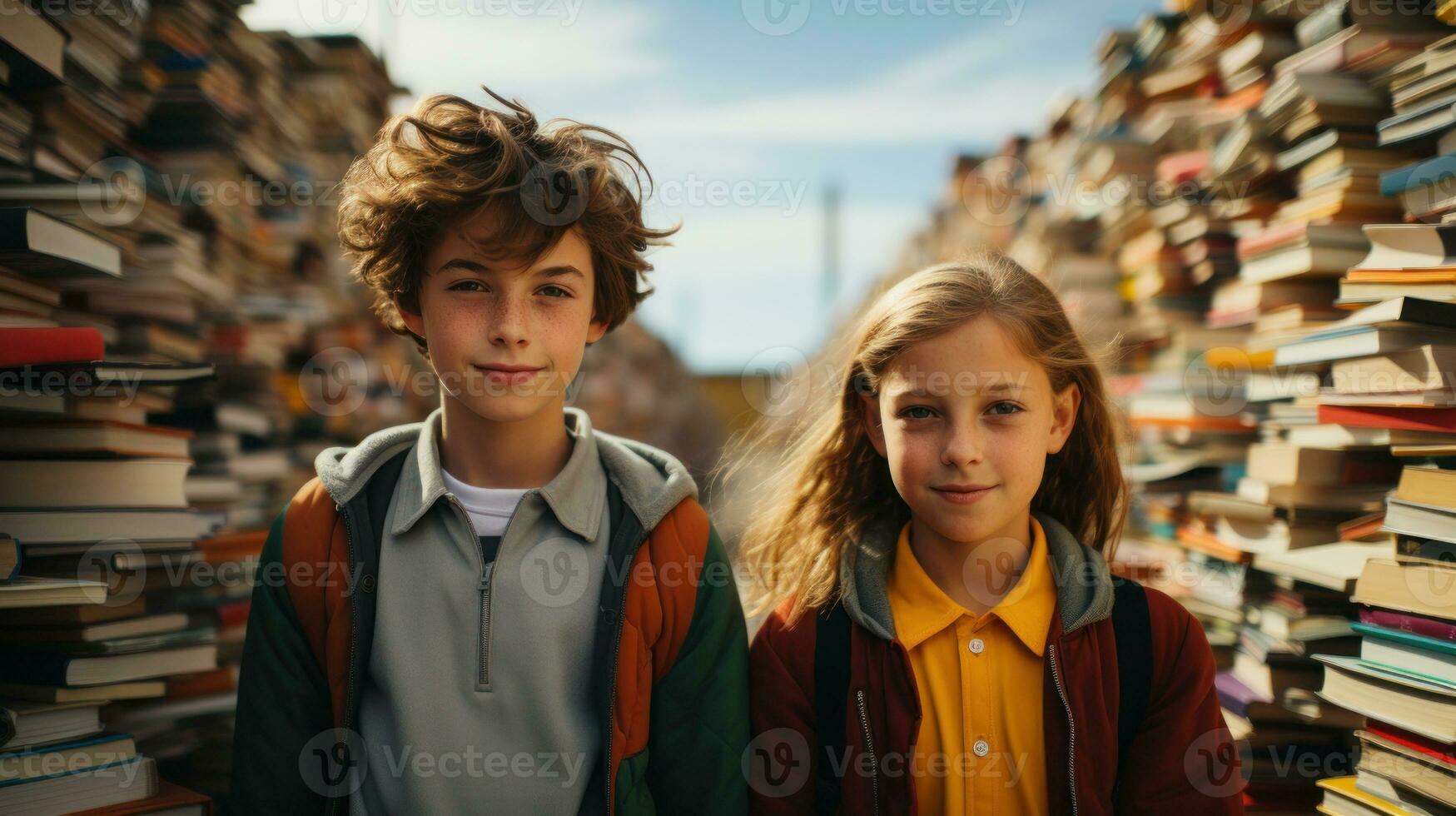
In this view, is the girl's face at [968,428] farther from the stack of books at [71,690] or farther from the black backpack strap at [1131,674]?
the stack of books at [71,690]

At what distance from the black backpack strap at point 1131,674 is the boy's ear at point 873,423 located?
0.58m

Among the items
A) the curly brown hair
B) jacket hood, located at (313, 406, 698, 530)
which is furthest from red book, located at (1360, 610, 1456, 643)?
the curly brown hair

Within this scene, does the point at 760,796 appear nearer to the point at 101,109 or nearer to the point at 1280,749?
the point at 1280,749

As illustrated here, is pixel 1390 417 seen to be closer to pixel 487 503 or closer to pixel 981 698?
pixel 981 698

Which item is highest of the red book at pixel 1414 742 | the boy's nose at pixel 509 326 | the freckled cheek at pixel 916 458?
the boy's nose at pixel 509 326

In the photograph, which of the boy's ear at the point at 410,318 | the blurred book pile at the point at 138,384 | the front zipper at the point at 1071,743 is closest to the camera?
the front zipper at the point at 1071,743

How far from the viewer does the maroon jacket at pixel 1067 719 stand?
1717mm

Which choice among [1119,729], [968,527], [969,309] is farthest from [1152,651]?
[969,309]

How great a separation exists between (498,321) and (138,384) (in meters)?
1.05

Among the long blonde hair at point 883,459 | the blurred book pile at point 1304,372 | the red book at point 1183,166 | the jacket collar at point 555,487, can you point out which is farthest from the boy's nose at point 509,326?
the red book at point 1183,166

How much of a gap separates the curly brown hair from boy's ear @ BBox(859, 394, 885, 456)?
0.61 m

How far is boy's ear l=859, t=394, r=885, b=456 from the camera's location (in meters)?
2.00

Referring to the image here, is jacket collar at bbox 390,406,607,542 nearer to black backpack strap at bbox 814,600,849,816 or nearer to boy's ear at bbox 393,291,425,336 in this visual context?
boy's ear at bbox 393,291,425,336

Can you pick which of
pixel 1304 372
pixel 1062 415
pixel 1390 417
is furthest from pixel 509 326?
pixel 1304 372
